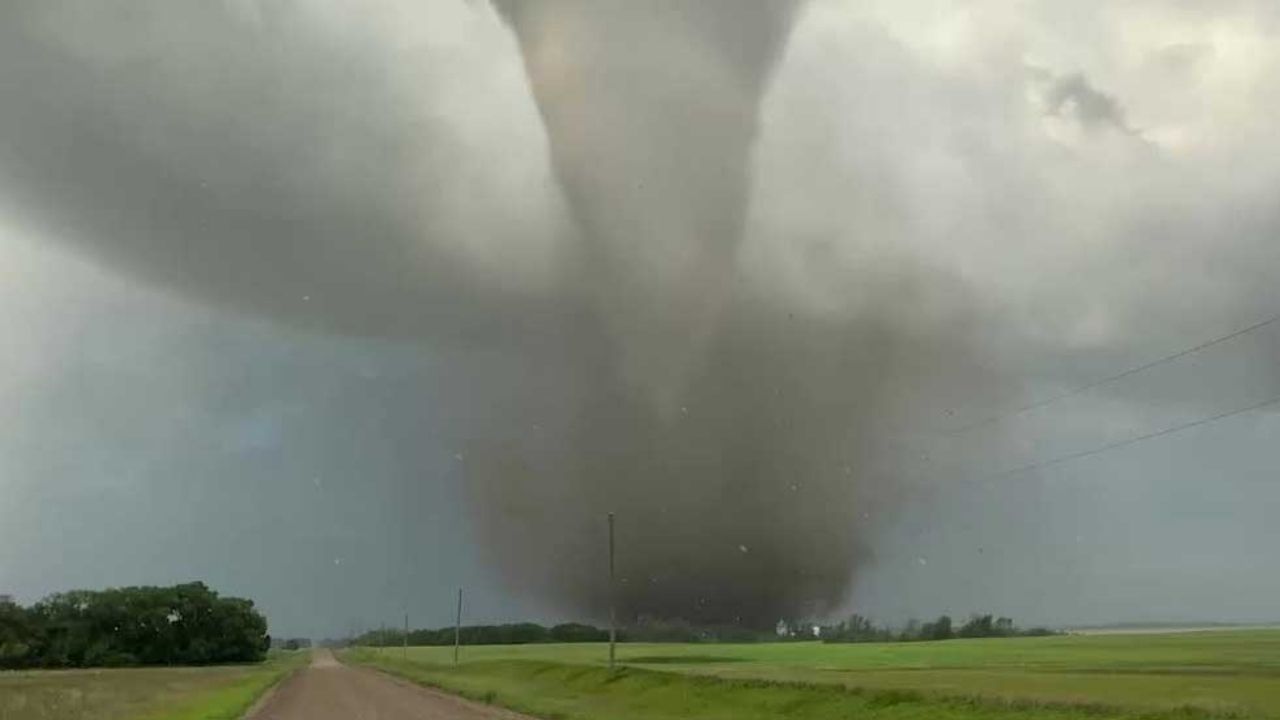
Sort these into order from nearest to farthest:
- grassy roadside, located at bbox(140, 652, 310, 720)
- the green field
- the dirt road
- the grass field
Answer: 1. the green field
2. the dirt road
3. grassy roadside, located at bbox(140, 652, 310, 720)
4. the grass field

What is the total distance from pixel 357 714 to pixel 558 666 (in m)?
57.9

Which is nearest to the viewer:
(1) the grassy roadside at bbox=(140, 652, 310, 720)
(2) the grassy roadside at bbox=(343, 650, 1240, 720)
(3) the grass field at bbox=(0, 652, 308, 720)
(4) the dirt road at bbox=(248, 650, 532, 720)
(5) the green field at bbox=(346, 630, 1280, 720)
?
(2) the grassy roadside at bbox=(343, 650, 1240, 720)

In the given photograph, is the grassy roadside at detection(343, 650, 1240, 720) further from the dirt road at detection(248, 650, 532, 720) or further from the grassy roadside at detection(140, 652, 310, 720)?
the grassy roadside at detection(140, 652, 310, 720)

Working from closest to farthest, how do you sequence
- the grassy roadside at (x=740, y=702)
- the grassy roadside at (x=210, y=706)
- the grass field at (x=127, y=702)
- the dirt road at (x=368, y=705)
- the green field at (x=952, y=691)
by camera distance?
the grassy roadside at (x=740, y=702) < the green field at (x=952, y=691) < the dirt road at (x=368, y=705) < the grassy roadside at (x=210, y=706) < the grass field at (x=127, y=702)

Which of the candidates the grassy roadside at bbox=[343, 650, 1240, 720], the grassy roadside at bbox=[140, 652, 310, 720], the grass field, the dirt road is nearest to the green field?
the grassy roadside at bbox=[343, 650, 1240, 720]

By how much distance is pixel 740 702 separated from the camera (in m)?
59.2

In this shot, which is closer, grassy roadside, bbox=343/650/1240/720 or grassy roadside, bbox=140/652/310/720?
grassy roadside, bbox=343/650/1240/720

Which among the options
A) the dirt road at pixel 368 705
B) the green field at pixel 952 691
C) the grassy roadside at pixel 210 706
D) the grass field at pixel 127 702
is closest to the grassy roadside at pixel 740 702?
the green field at pixel 952 691

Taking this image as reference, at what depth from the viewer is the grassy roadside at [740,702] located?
4250cm

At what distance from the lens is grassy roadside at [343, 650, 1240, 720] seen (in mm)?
42500

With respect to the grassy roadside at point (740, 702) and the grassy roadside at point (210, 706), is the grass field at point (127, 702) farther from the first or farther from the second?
the grassy roadside at point (740, 702)

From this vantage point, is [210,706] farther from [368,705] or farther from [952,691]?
[952,691]

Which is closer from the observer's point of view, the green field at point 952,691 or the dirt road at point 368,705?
the green field at point 952,691

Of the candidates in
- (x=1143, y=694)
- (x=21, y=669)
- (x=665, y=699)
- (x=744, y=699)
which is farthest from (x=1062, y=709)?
(x=21, y=669)
